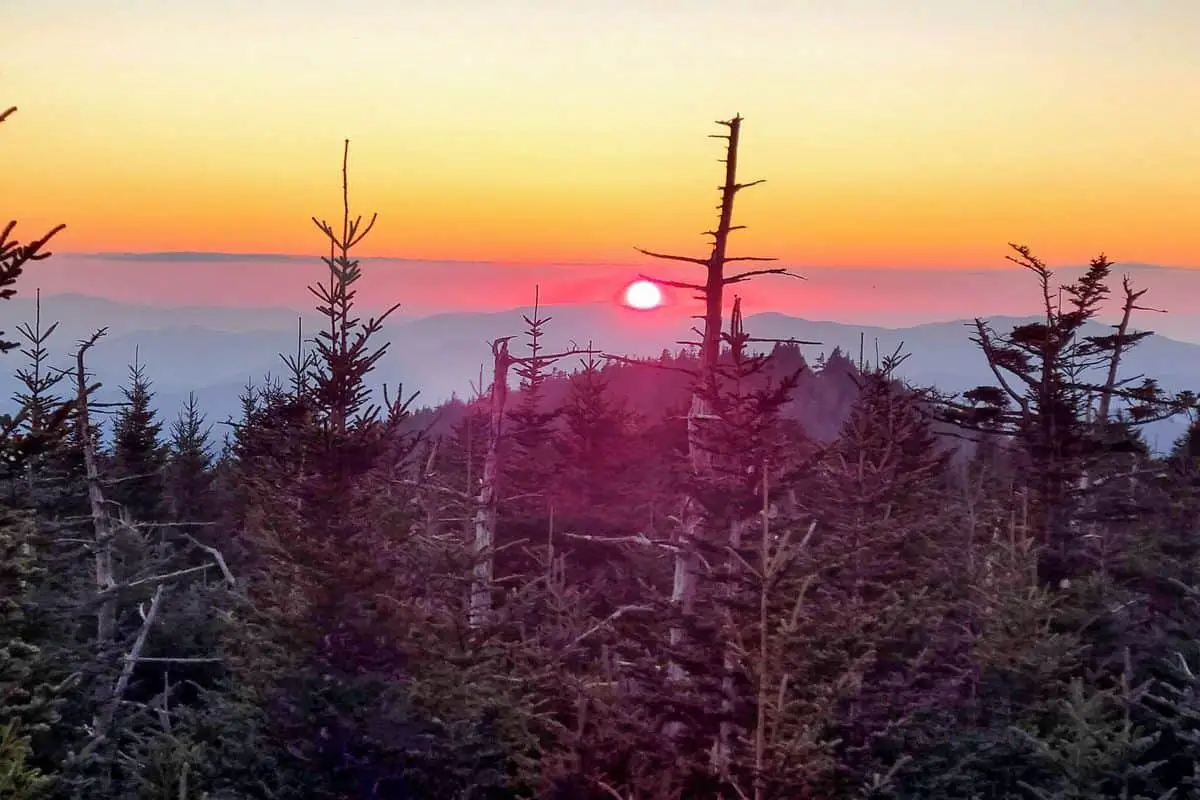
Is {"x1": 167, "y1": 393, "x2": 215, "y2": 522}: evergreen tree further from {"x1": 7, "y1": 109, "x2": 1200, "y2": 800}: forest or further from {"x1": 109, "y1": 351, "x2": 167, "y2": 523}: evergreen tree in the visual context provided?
{"x1": 7, "y1": 109, "x2": 1200, "y2": 800}: forest

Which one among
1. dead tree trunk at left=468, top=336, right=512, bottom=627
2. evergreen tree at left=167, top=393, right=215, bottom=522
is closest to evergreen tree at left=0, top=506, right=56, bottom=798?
dead tree trunk at left=468, top=336, right=512, bottom=627

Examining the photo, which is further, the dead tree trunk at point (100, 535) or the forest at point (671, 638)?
the dead tree trunk at point (100, 535)

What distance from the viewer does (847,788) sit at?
12.3 m

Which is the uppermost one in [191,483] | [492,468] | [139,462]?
[492,468]

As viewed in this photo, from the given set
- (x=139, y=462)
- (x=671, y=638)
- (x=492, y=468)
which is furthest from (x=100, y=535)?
(x=139, y=462)

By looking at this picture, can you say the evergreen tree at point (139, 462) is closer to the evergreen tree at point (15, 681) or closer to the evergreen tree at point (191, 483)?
the evergreen tree at point (191, 483)

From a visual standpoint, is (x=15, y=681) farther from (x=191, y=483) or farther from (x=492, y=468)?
(x=191, y=483)

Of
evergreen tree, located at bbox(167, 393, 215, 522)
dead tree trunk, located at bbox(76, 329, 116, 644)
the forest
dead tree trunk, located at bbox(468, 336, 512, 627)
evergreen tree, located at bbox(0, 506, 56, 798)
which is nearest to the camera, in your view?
evergreen tree, located at bbox(0, 506, 56, 798)

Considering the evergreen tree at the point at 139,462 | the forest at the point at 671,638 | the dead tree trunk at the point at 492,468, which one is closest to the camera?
the forest at the point at 671,638

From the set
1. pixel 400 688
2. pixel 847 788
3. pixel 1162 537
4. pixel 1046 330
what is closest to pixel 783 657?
pixel 847 788

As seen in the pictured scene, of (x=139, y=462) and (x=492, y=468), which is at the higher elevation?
(x=492, y=468)

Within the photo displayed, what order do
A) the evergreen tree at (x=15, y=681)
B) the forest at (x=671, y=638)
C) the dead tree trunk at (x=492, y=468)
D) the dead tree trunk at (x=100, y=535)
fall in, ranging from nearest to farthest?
the evergreen tree at (x=15, y=681) < the forest at (x=671, y=638) < the dead tree trunk at (x=100, y=535) < the dead tree trunk at (x=492, y=468)

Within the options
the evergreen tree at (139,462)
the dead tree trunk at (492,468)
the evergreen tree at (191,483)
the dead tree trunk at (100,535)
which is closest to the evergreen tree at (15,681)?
the dead tree trunk at (100,535)

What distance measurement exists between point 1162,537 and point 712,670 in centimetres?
2259
